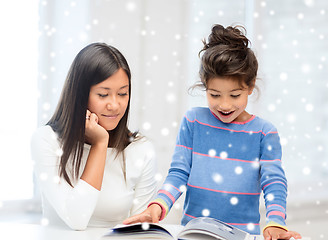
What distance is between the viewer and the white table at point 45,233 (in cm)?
109

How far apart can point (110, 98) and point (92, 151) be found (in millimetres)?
189

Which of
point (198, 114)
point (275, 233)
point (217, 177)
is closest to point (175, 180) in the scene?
point (217, 177)

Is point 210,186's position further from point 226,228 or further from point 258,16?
point 258,16

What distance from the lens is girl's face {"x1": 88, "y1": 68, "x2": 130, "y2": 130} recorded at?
4.48 feet

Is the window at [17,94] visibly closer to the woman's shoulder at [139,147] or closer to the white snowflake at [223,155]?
the woman's shoulder at [139,147]

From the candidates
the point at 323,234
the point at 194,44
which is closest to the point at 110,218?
the point at 194,44

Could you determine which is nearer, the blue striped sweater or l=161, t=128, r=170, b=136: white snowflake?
the blue striped sweater

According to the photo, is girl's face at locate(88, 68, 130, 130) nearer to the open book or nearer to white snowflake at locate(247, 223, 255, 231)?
the open book

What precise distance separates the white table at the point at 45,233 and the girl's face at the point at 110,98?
38 cm

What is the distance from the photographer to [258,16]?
2.37 meters

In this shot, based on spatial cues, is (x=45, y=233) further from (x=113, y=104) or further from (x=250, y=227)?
(x=250, y=227)

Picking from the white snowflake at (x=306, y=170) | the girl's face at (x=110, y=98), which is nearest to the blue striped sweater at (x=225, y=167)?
the girl's face at (x=110, y=98)

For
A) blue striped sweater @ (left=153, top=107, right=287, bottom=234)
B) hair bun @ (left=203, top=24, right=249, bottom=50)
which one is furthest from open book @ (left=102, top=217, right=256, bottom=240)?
hair bun @ (left=203, top=24, right=249, bottom=50)

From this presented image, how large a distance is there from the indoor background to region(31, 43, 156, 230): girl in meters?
0.46
